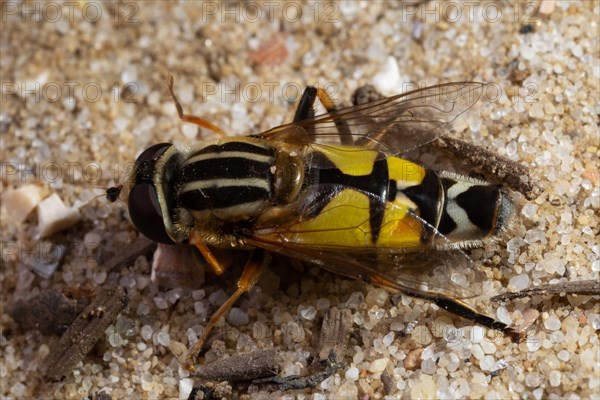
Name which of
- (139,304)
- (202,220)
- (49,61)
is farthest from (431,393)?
(49,61)

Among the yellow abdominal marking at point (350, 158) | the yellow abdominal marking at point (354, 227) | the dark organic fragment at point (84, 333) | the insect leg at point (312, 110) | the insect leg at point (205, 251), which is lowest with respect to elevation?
the dark organic fragment at point (84, 333)

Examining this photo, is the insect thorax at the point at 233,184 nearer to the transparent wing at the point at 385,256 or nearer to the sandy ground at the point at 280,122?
the transparent wing at the point at 385,256

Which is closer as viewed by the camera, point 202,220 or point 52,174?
point 202,220

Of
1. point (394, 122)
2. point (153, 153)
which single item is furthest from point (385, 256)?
point (153, 153)

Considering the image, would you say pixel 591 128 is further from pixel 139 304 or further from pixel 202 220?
pixel 139 304

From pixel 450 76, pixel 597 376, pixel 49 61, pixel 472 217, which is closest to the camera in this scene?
pixel 597 376

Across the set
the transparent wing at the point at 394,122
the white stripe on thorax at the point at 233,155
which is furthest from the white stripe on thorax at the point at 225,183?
the transparent wing at the point at 394,122

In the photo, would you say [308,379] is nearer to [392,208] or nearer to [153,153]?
[392,208]
